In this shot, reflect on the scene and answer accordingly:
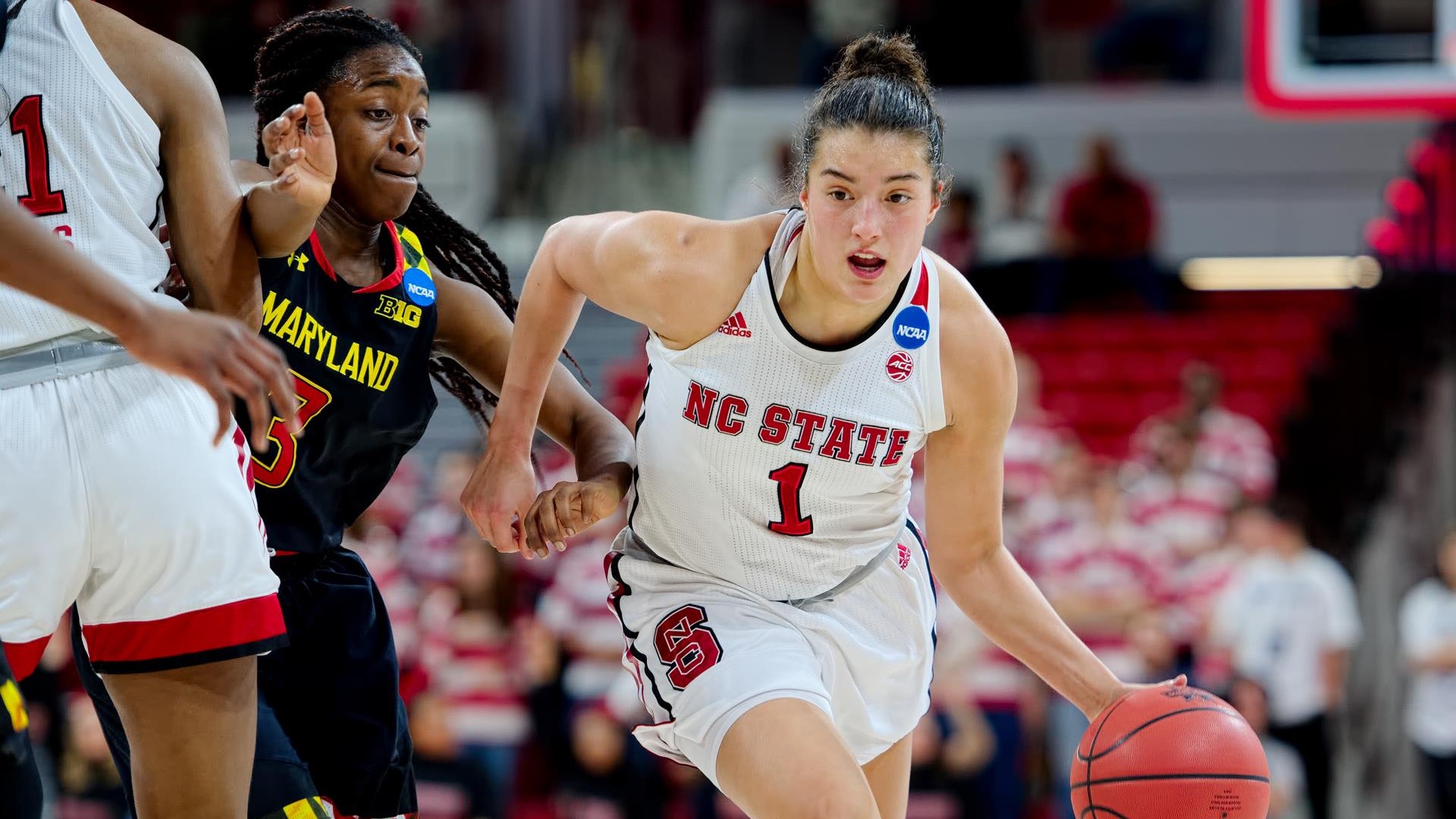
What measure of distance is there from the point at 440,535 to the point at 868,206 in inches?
300

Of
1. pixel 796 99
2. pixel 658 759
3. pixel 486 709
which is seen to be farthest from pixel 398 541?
pixel 796 99

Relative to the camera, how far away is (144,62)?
8.51 ft

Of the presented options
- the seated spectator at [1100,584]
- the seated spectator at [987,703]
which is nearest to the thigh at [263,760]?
the seated spectator at [987,703]

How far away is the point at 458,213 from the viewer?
15.4 metres

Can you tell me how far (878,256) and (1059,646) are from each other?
973mm

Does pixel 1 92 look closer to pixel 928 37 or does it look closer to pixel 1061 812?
pixel 1061 812

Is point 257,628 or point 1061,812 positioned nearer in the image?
point 257,628

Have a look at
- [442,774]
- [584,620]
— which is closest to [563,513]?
[442,774]

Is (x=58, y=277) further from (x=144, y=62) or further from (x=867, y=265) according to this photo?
(x=867, y=265)

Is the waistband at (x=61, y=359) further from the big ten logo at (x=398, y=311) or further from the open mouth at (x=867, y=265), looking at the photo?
the open mouth at (x=867, y=265)

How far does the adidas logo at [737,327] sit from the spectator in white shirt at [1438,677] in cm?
610

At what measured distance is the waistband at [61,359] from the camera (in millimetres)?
2494

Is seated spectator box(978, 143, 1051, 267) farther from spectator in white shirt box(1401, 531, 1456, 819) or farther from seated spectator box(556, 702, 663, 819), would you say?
seated spectator box(556, 702, 663, 819)

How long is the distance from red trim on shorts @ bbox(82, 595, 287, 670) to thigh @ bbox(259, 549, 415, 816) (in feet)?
2.67
